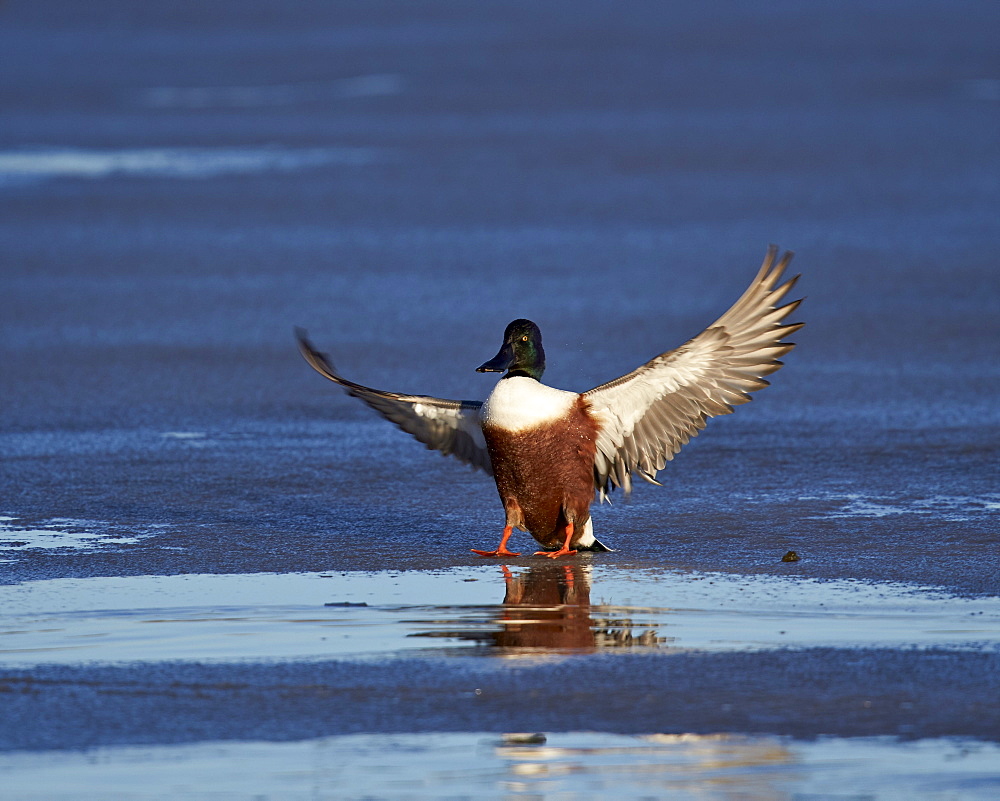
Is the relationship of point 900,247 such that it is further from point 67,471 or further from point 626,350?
point 67,471

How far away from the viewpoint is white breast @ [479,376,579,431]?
5.91 m

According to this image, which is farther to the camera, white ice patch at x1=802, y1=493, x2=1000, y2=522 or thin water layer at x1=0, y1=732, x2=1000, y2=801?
white ice patch at x1=802, y1=493, x2=1000, y2=522

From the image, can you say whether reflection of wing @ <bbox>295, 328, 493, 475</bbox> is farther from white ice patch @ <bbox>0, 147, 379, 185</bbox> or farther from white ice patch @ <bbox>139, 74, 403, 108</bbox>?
white ice patch @ <bbox>139, 74, 403, 108</bbox>

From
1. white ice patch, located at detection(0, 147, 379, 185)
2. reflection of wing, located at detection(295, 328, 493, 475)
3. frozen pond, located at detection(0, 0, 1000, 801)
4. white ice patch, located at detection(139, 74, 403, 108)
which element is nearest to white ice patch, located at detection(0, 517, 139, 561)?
frozen pond, located at detection(0, 0, 1000, 801)

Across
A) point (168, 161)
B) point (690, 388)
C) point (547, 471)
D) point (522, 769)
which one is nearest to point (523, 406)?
point (547, 471)

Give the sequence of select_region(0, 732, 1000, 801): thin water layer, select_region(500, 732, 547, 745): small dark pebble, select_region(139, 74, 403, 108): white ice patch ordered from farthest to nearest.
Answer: select_region(139, 74, 403, 108): white ice patch → select_region(500, 732, 547, 745): small dark pebble → select_region(0, 732, 1000, 801): thin water layer

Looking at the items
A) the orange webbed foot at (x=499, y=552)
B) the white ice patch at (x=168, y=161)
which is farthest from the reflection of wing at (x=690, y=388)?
the white ice patch at (x=168, y=161)

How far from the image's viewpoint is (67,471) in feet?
23.8

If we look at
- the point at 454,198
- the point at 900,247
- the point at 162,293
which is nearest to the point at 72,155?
the point at 454,198

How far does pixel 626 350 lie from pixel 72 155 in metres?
9.25

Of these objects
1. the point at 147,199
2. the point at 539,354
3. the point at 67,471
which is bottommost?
the point at 67,471

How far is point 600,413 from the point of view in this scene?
20.0 feet

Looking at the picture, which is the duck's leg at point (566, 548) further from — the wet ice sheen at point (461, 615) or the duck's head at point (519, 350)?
the duck's head at point (519, 350)

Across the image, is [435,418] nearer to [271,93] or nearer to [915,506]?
[915,506]
